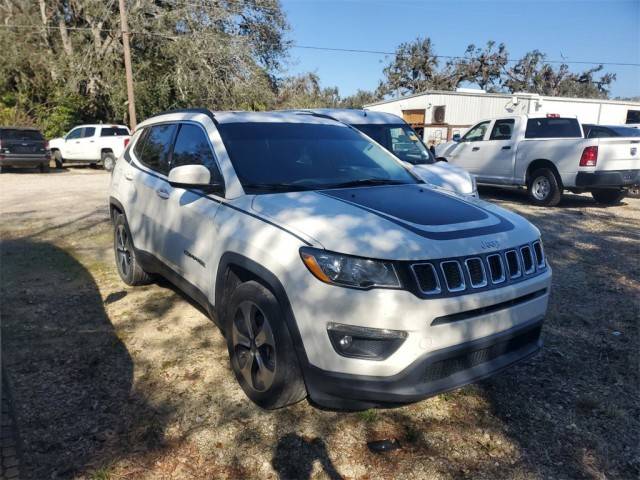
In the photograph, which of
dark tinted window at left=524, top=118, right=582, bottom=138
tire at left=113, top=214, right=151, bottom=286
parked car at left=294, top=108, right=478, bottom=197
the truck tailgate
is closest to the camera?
tire at left=113, top=214, right=151, bottom=286

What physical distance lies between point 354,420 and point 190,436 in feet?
3.13

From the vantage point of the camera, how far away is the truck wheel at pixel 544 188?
1041 centimetres

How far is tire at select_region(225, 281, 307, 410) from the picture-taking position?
2793mm

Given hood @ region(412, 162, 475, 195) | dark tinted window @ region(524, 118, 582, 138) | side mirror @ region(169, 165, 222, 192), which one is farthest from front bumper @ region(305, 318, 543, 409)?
dark tinted window @ region(524, 118, 582, 138)

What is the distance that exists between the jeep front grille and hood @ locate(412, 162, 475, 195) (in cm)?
407

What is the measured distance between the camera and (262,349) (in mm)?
3051

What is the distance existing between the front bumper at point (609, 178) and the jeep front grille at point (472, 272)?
26.0 ft

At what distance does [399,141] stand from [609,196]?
234 inches

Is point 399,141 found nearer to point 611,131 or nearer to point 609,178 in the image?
point 609,178

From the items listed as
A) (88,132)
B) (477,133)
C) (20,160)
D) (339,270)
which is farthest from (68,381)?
(88,132)

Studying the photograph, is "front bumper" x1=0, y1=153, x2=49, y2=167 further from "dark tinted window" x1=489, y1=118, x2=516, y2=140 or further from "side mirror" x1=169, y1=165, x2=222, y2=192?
"side mirror" x1=169, y1=165, x2=222, y2=192

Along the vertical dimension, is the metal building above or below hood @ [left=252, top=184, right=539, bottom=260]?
above

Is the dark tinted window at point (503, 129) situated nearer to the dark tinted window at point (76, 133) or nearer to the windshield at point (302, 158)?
the windshield at point (302, 158)

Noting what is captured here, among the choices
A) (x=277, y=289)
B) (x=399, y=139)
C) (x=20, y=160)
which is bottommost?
(x=20, y=160)
